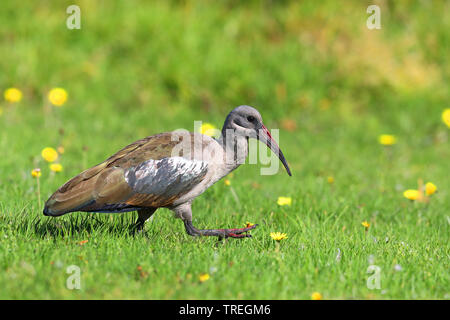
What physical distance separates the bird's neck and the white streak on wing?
24 centimetres

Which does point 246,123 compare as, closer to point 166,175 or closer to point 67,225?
point 166,175

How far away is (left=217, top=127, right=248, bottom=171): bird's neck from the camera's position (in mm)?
4957

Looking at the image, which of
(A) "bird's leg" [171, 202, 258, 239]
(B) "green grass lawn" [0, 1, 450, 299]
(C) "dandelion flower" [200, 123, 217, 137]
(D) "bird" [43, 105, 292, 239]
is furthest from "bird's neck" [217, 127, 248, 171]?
(C) "dandelion flower" [200, 123, 217, 137]

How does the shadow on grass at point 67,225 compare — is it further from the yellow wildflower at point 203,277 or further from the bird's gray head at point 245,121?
the bird's gray head at point 245,121

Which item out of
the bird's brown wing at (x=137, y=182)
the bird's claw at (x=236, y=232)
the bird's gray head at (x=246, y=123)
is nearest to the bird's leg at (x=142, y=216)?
the bird's brown wing at (x=137, y=182)

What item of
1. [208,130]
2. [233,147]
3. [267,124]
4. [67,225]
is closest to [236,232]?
[233,147]

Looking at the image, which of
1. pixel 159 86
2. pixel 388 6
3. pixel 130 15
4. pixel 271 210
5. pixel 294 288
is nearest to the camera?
pixel 294 288

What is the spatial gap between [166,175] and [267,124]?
20.3ft

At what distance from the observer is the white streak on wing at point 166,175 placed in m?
4.77

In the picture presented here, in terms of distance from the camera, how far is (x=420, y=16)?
501 inches

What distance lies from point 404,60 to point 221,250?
28.0 feet

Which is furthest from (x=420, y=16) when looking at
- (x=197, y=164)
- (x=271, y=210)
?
(x=197, y=164)

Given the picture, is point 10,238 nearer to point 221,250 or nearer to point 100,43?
point 221,250

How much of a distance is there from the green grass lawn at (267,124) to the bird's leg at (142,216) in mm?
94
